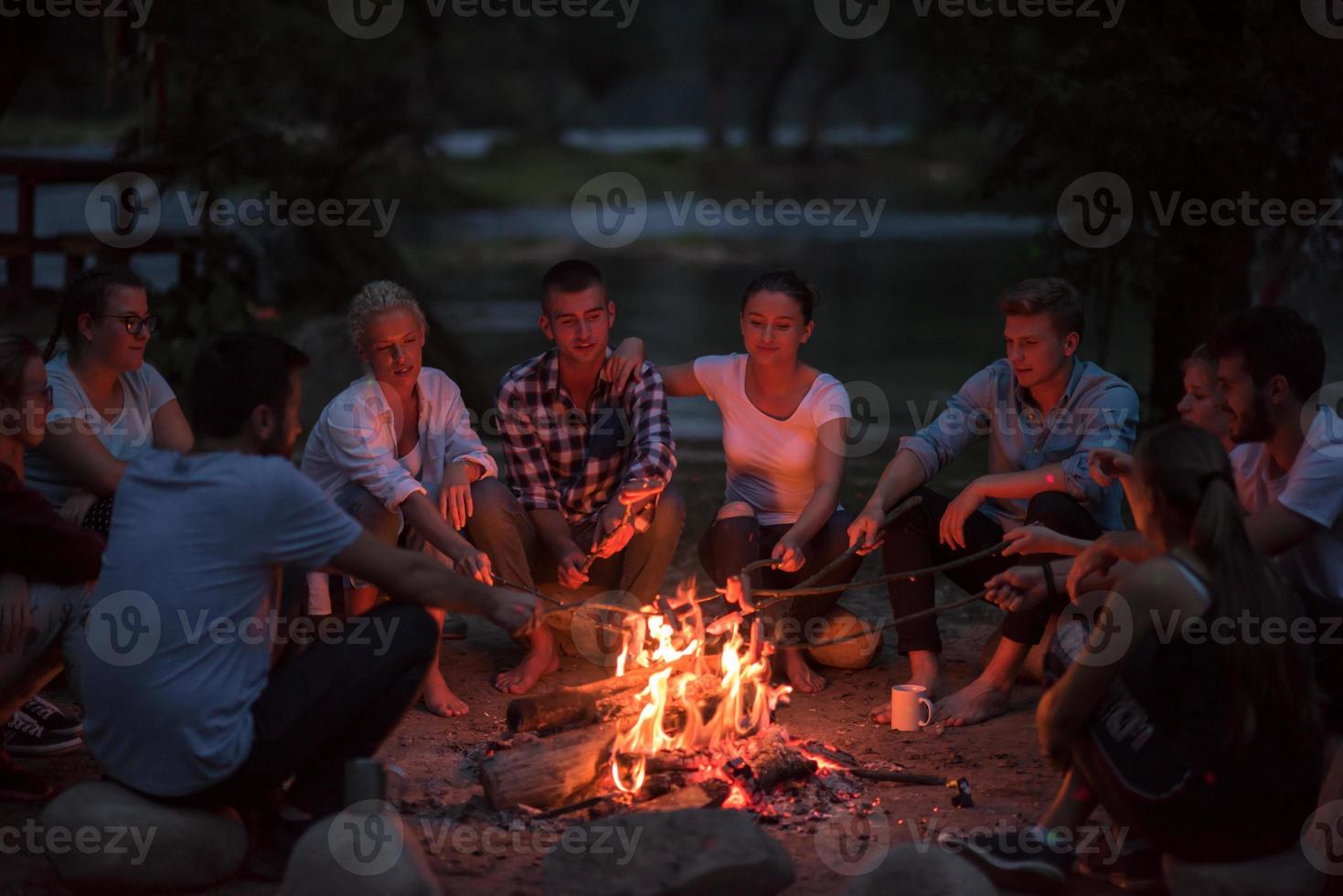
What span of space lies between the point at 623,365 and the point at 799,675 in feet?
4.42

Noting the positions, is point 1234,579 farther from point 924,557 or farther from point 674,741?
point 924,557

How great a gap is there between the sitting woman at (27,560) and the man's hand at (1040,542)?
2806mm

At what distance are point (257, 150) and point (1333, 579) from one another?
30.4 feet

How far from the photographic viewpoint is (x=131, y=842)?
339 centimetres

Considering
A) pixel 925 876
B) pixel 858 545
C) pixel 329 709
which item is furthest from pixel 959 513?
pixel 329 709

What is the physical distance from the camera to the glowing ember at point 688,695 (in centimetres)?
428

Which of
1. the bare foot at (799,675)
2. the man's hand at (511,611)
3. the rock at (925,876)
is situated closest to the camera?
the rock at (925,876)

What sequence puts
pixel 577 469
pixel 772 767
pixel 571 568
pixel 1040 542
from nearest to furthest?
1. pixel 772 767
2. pixel 1040 542
3. pixel 571 568
4. pixel 577 469

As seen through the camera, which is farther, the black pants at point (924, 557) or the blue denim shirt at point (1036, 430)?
the black pants at point (924, 557)

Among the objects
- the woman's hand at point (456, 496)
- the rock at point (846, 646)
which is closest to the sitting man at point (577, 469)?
the woman's hand at point (456, 496)

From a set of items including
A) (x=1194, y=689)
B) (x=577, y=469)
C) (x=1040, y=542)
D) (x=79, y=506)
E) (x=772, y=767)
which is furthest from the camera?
(x=577, y=469)

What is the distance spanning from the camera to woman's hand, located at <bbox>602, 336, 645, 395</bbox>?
5457mm

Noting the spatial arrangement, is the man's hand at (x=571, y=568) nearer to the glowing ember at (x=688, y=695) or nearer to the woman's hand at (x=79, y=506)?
the glowing ember at (x=688, y=695)

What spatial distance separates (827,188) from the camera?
37.5 meters
